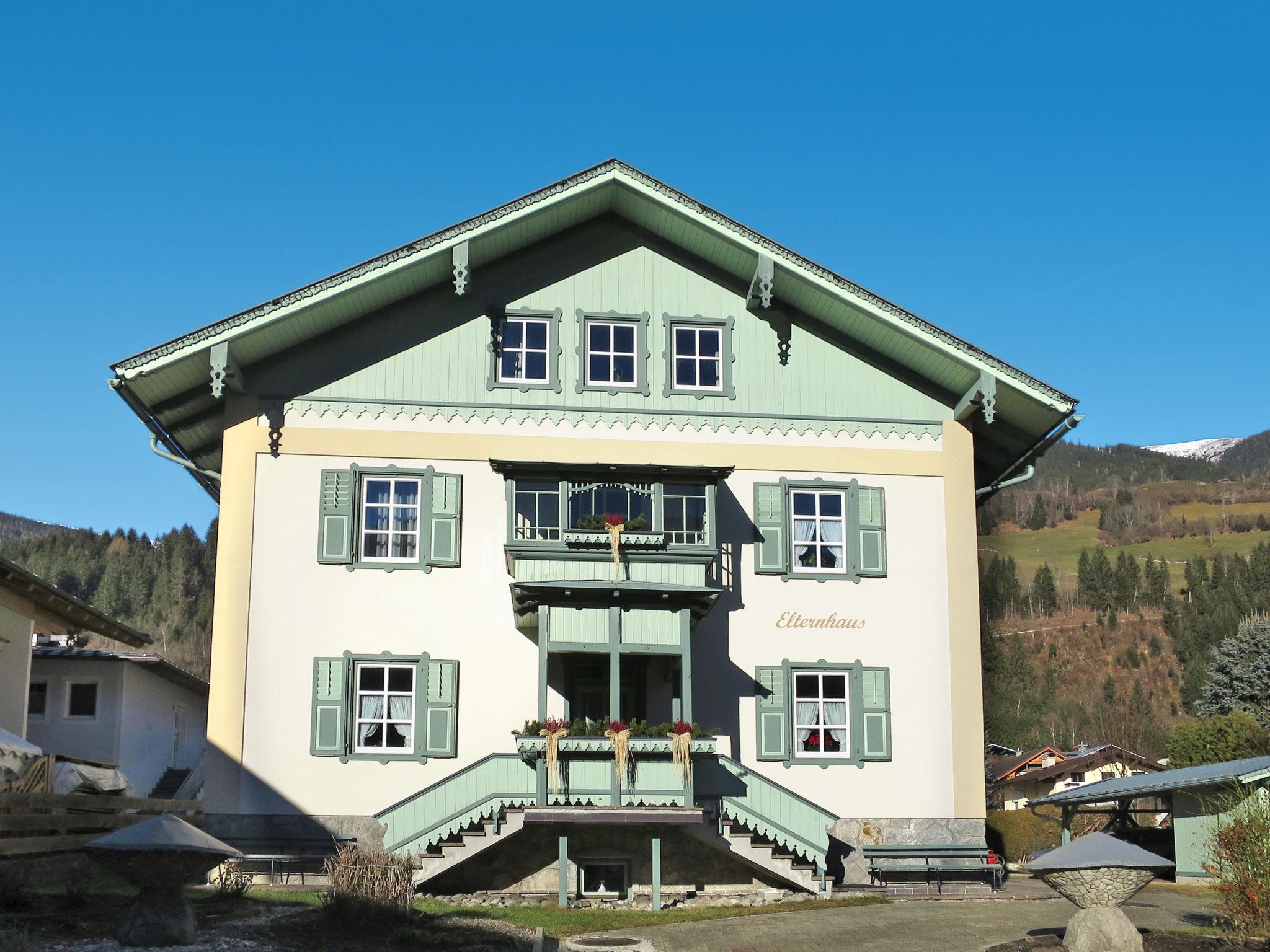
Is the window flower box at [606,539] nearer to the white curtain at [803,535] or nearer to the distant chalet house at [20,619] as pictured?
the white curtain at [803,535]

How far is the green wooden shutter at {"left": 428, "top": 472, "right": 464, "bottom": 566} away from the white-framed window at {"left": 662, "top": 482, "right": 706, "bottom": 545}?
11.8 feet

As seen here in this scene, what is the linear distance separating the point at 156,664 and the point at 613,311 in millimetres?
17139

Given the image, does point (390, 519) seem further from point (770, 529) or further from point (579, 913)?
point (579, 913)

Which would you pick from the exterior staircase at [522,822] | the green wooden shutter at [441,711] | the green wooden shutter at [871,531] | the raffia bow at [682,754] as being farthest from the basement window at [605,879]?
the green wooden shutter at [871,531]

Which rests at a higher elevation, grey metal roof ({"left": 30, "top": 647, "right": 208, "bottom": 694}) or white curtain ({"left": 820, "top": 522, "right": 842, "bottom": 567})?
white curtain ({"left": 820, "top": 522, "right": 842, "bottom": 567})

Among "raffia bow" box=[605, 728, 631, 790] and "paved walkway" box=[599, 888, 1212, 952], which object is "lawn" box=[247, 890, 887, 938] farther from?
"raffia bow" box=[605, 728, 631, 790]

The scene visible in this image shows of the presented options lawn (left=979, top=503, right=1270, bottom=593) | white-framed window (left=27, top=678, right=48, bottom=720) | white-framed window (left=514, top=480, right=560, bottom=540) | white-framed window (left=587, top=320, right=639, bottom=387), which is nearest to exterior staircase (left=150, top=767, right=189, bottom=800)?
white-framed window (left=27, top=678, right=48, bottom=720)

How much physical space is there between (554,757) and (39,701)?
1836 cm

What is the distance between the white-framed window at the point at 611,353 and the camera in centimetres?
2572

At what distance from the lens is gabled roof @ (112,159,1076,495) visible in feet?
78.3

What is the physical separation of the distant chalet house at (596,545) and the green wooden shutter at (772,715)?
46 mm

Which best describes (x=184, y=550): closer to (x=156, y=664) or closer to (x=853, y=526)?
(x=156, y=664)

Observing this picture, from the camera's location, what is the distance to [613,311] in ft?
85.1

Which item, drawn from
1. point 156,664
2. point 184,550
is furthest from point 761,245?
point 184,550
